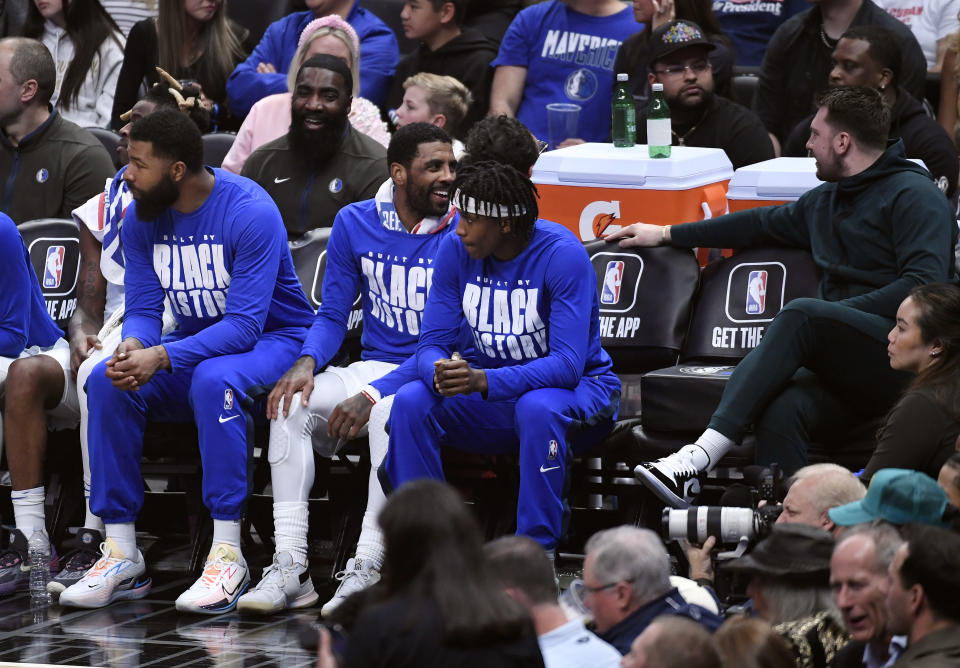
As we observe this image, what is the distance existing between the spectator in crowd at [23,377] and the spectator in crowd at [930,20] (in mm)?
4457

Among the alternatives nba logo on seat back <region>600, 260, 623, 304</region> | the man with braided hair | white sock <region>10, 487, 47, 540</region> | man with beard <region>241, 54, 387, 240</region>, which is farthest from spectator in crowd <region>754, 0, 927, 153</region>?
white sock <region>10, 487, 47, 540</region>

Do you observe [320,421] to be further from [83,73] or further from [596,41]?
[83,73]

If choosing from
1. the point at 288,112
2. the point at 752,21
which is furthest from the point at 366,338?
the point at 752,21

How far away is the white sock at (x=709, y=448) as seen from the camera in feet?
19.0

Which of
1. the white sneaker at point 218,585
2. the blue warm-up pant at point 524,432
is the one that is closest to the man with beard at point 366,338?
the white sneaker at point 218,585

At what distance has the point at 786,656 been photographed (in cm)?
375

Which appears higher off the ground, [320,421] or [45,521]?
[320,421]

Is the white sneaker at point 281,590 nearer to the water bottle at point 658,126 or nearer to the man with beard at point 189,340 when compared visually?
the man with beard at point 189,340

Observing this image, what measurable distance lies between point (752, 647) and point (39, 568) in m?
3.52

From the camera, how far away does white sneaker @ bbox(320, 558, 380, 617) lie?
19.3 ft

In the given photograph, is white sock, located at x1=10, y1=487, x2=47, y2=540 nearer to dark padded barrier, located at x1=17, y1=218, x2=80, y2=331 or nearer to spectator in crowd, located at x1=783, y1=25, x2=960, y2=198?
dark padded barrier, located at x1=17, y1=218, x2=80, y2=331

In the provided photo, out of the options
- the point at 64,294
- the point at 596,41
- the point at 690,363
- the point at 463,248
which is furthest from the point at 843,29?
the point at 64,294

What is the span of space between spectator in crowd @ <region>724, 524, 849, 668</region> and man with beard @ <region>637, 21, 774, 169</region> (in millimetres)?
3442

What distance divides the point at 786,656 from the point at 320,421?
2910 millimetres
